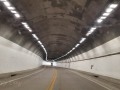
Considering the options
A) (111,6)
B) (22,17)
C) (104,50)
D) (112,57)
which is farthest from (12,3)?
(104,50)

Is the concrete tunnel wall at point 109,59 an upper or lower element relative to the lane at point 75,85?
upper

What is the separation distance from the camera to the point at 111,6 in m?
16.7

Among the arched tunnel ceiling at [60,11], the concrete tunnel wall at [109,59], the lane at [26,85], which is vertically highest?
the arched tunnel ceiling at [60,11]

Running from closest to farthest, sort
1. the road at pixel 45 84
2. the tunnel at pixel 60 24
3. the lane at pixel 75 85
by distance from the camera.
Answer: the road at pixel 45 84 → the lane at pixel 75 85 → the tunnel at pixel 60 24

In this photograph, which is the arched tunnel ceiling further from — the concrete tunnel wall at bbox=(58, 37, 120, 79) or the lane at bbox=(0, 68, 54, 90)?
the lane at bbox=(0, 68, 54, 90)

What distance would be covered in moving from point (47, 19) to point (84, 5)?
7.76m

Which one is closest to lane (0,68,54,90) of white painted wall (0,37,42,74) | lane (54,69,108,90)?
lane (54,69,108,90)

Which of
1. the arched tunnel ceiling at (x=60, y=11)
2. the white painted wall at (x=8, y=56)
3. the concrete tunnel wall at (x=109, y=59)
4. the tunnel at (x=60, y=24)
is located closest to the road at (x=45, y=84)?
the tunnel at (x=60, y=24)

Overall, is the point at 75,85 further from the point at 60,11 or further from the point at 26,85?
the point at 60,11

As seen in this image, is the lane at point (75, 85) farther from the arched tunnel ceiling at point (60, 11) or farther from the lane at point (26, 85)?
the arched tunnel ceiling at point (60, 11)

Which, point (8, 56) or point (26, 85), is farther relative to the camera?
point (8, 56)

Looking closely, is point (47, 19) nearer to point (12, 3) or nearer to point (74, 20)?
point (74, 20)

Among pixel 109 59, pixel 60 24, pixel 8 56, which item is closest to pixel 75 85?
pixel 109 59

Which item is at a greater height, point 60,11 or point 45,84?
point 60,11
